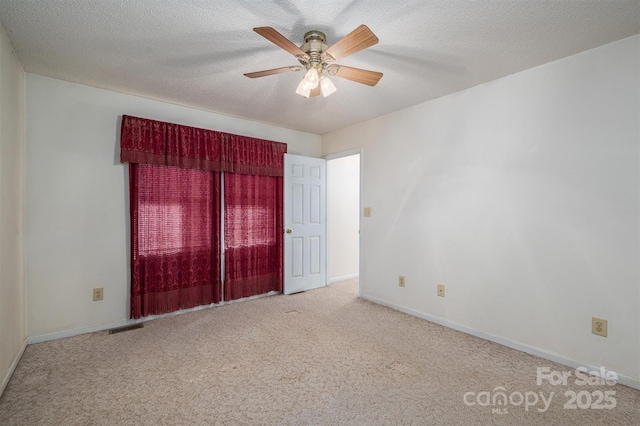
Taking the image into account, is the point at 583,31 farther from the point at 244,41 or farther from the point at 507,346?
the point at 507,346

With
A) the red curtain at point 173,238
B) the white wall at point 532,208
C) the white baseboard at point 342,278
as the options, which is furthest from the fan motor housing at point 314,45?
the white baseboard at point 342,278

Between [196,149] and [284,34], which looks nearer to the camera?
[284,34]

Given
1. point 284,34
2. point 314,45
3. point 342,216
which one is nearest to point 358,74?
point 314,45

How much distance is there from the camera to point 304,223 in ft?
14.1

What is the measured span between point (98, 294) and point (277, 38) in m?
2.89

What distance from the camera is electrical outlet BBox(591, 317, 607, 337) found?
→ 212 cm

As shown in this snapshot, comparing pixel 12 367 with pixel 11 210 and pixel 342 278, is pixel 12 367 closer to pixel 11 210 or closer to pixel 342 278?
pixel 11 210

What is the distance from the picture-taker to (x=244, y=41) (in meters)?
2.09

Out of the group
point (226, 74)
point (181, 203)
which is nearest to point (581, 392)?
point (226, 74)

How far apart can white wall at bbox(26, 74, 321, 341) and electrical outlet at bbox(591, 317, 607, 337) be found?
4.06 meters

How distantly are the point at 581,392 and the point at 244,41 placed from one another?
128 inches

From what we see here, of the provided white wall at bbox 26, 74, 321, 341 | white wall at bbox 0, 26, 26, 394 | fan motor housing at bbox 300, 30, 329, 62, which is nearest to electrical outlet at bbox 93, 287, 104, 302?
white wall at bbox 26, 74, 321, 341

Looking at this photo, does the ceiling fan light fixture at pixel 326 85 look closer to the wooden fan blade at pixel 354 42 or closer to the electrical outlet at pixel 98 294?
the wooden fan blade at pixel 354 42

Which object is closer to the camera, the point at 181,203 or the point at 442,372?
the point at 442,372
